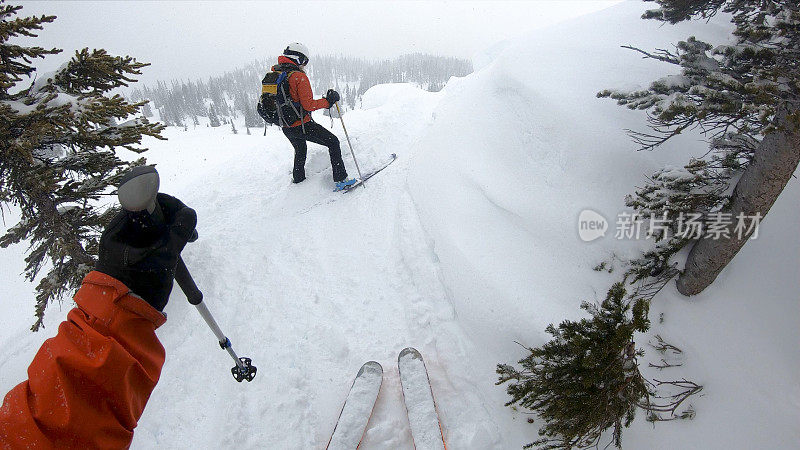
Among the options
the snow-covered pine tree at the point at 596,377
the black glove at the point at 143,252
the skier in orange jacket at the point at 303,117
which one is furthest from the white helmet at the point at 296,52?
the snow-covered pine tree at the point at 596,377

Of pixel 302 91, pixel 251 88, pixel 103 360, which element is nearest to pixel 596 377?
pixel 103 360

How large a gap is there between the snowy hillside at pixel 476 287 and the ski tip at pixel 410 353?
0.72 ft

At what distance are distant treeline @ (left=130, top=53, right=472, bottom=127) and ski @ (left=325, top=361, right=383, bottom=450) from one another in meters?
86.4

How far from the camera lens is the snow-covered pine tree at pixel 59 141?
387 cm

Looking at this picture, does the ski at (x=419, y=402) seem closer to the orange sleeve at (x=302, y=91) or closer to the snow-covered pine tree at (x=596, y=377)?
the snow-covered pine tree at (x=596, y=377)

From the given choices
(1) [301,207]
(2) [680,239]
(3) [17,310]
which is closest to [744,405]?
(2) [680,239]

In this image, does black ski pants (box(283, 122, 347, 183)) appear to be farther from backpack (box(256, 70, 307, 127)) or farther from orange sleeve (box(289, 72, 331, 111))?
orange sleeve (box(289, 72, 331, 111))

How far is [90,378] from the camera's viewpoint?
5.45 feet

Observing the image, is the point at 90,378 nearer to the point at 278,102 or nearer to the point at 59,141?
the point at 59,141

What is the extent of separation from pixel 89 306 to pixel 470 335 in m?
3.74

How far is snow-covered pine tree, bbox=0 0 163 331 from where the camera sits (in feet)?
12.7

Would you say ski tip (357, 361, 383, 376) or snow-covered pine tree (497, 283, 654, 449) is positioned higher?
snow-covered pine tree (497, 283, 654, 449)

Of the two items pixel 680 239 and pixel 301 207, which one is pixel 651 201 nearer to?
pixel 680 239

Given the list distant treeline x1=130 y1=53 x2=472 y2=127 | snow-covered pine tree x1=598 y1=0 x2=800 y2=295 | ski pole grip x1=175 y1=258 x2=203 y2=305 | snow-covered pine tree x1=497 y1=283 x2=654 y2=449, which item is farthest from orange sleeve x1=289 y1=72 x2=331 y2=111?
distant treeline x1=130 y1=53 x2=472 y2=127
